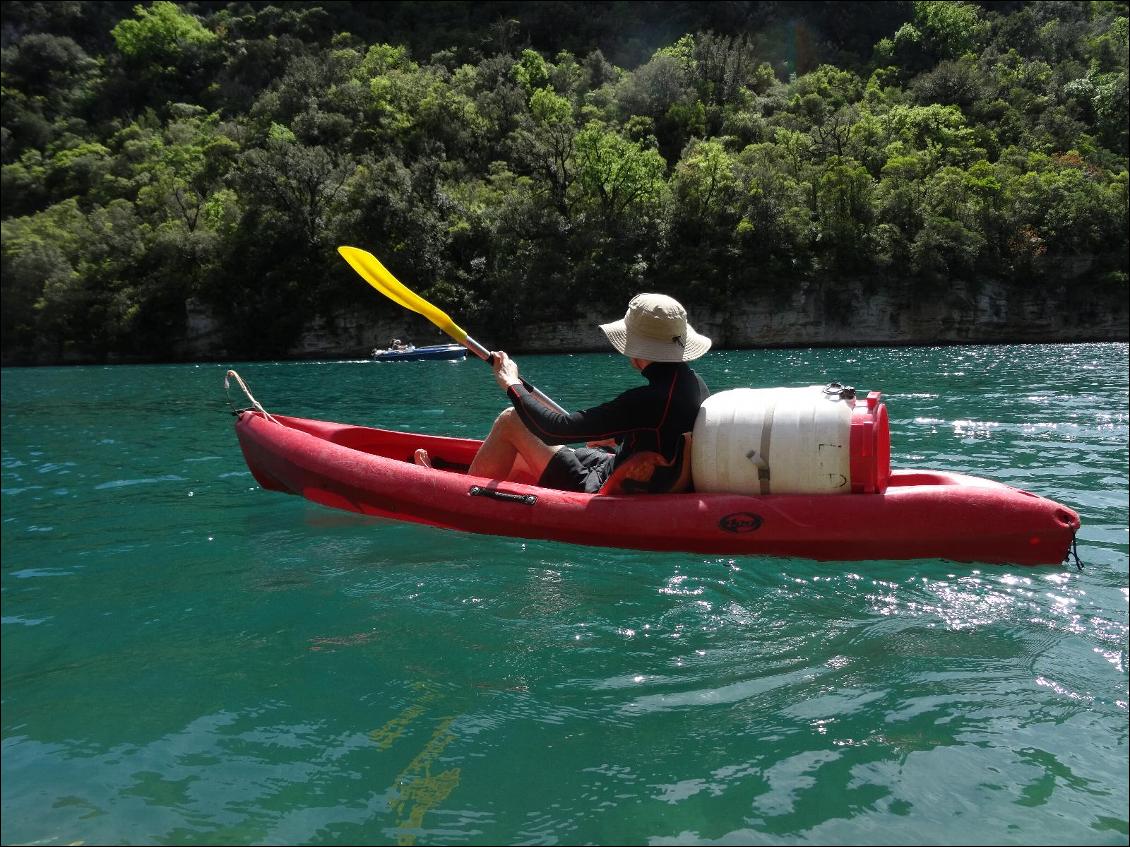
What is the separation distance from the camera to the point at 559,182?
4050cm

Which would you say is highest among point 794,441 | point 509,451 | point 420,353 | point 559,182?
point 559,182

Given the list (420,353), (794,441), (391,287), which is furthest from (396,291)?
(420,353)

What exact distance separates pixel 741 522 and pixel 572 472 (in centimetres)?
133

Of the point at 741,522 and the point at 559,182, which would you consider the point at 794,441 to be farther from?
the point at 559,182

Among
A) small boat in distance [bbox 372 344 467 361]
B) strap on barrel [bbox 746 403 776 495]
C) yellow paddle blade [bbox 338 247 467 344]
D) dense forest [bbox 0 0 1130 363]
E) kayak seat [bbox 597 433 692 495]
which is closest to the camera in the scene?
strap on barrel [bbox 746 403 776 495]

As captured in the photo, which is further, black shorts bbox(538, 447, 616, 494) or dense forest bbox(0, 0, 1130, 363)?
dense forest bbox(0, 0, 1130, 363)

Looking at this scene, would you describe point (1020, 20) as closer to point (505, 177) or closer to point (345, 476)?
point (505, 177)

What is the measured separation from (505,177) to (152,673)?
41920 millimetres

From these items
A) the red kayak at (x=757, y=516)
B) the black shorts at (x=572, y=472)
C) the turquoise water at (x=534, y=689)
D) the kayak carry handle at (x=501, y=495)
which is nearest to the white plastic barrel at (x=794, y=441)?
the red kayak at (x=757, y=516)

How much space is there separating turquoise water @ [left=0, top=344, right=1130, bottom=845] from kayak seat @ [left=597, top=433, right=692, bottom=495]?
421 mm

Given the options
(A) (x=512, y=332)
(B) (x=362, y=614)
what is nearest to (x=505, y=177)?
(A) (x=512, y=332)

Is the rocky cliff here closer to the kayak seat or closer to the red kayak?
the red kayak

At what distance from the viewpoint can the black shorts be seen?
5832 mm

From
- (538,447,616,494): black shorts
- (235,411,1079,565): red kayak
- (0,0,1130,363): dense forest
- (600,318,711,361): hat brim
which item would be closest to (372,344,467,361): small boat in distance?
(0,0,1130,363): dense forest
